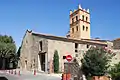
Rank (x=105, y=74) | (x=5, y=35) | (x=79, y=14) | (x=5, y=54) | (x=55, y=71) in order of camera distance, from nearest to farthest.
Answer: (x=105, y=74) → (x=55, y=71) → (x=5, y=54) → (x=5, y=35) → (x=79, y=14)

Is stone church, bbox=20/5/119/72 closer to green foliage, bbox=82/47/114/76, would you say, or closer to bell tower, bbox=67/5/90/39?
green foliage, bbox=82/47/114/76

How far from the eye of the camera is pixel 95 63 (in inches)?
832

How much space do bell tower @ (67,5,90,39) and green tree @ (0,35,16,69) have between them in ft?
59.4

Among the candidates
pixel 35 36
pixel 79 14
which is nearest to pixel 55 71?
pixel 35 36

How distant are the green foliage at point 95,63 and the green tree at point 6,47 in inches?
1134

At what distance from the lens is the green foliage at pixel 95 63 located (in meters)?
21.0

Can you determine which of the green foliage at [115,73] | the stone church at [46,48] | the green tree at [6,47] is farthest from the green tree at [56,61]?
the green foliage at [115,73]

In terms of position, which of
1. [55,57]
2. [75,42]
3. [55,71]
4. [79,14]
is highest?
[79,14]

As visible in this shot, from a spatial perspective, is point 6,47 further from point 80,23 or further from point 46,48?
point 80,23

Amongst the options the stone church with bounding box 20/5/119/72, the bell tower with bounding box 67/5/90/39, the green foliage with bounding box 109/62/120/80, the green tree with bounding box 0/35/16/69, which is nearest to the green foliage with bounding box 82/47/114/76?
the green foliage with bounding box 109/62/120/80

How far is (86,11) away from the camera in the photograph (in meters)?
62.0

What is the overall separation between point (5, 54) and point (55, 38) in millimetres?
13726

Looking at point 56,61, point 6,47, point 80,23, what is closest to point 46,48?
point 56,61

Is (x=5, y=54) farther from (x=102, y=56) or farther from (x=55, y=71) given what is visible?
(x=102, y=56)
